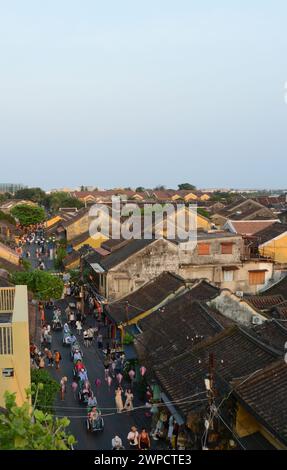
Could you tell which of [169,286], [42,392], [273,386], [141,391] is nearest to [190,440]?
[273,386]

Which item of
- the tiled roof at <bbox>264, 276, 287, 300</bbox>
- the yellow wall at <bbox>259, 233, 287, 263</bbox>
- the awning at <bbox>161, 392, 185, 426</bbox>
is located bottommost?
the awning at <bbox>161, 392, 185, 426</bbox>

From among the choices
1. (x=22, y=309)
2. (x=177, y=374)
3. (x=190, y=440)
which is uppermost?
(x=22, y=309)

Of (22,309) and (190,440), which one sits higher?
(22,309)

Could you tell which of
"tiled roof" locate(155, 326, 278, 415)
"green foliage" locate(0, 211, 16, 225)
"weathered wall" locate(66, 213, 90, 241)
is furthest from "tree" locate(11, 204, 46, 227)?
"tiled roof" locate(155, 326, 278, 415)

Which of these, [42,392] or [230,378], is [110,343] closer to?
[42,392]

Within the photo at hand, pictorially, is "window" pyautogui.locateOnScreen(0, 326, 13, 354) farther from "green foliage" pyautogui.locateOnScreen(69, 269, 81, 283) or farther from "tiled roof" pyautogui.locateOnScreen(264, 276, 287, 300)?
"green foliage" pyautogui.locateOnScreen(69, 269, 81, 283)

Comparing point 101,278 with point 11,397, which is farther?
point 101,278

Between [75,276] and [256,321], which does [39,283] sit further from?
[256,321]
